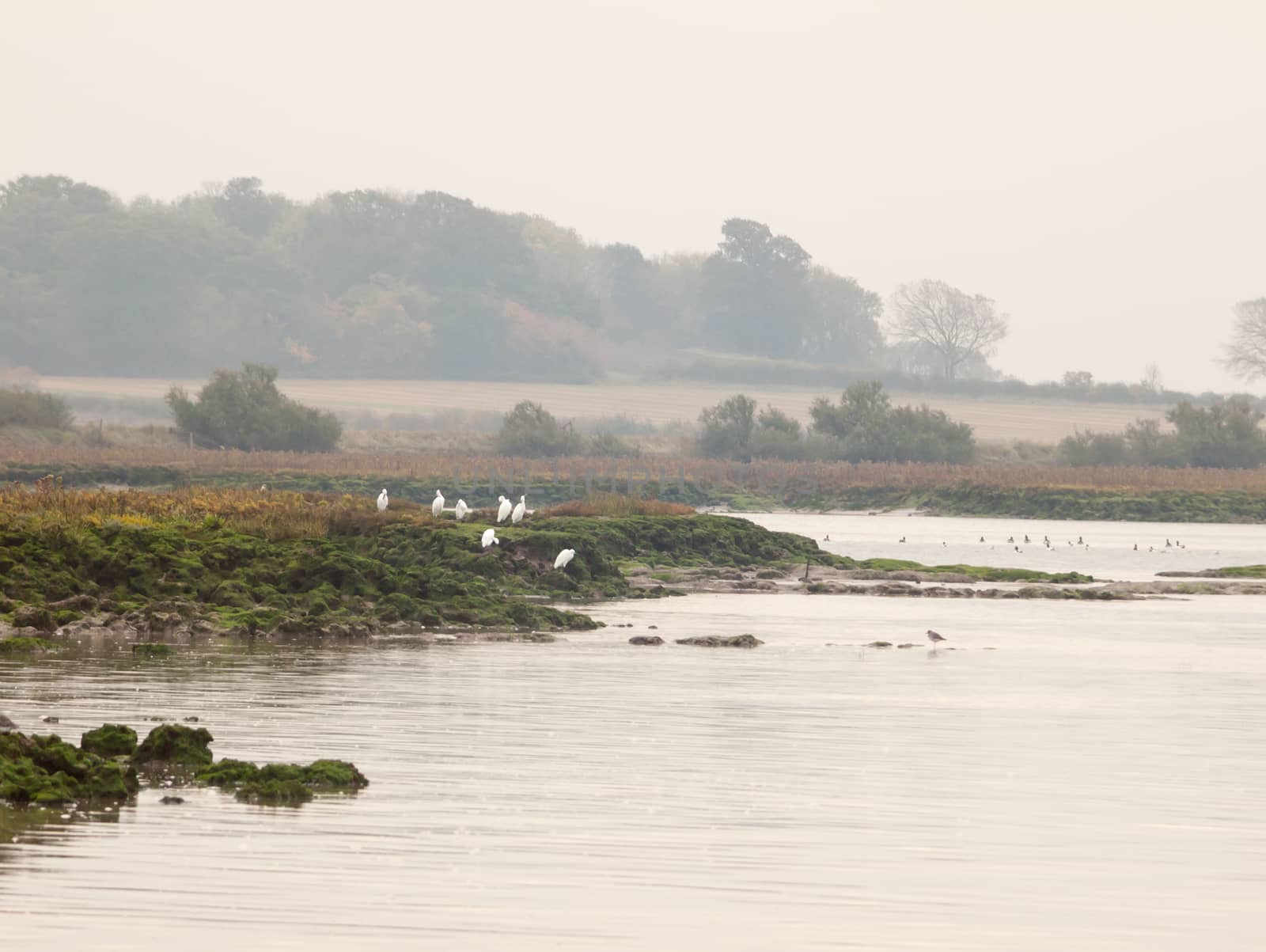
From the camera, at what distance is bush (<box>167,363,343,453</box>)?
89500 mm

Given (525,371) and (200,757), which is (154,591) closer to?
(200,757)

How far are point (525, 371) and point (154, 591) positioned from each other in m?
144

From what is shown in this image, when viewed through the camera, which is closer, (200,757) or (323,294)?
(200,757)

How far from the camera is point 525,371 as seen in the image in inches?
6772

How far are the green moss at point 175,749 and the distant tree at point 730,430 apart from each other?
293 feet

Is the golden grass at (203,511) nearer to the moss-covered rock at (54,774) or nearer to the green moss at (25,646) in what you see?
the green moss at (25,646)

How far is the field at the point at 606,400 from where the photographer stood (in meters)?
140

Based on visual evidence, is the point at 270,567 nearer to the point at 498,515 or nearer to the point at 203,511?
the point at 203,511

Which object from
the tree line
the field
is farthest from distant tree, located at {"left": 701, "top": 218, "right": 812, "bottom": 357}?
the field

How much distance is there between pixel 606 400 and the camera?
160 metres

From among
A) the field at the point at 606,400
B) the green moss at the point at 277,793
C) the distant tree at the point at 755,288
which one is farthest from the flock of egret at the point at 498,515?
the distant tree at the point at 755,288

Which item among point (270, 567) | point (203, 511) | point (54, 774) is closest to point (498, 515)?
point (203, 511)

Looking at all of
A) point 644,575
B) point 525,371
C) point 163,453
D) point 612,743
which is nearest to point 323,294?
point 525,371

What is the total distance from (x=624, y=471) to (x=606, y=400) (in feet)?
234
